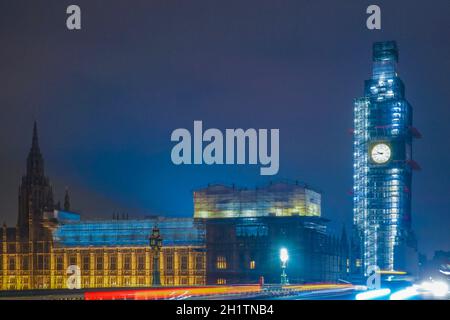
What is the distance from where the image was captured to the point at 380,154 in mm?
157625

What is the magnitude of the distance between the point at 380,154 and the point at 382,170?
3.45 metres

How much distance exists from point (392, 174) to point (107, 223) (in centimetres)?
5227

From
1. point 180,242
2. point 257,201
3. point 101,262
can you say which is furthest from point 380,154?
point 101,262

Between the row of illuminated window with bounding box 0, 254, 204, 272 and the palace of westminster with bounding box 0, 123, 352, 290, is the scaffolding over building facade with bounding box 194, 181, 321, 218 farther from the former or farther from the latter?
the row of illuminated window with bounding box 0, 254, 204, 272

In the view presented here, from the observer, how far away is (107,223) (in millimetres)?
138500

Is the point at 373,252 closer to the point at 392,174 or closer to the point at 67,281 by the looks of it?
the point at 392,174

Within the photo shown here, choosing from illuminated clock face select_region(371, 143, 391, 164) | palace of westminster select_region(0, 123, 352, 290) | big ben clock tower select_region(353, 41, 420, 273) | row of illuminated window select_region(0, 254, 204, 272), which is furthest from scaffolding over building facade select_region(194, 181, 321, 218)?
big ben clock tower select_region(353, 41, 420, 273)

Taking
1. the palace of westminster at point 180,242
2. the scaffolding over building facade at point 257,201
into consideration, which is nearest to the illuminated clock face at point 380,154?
the palace of westminster at point 180,242

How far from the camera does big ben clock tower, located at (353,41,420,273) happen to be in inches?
6201

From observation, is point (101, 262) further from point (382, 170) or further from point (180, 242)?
point (382, 170)

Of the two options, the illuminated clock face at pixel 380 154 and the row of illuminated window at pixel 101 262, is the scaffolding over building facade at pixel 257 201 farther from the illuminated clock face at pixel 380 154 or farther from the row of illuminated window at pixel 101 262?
the illuminated clock face at pixel 380 154

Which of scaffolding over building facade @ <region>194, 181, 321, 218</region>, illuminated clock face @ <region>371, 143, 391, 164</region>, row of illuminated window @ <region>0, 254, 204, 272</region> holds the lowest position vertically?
row of illuminated window @ <region>0, 254, 204, 272</region>
